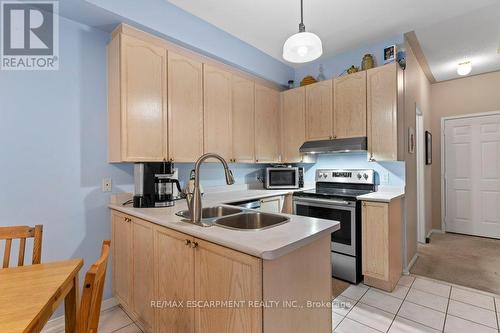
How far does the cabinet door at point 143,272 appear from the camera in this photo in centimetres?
169

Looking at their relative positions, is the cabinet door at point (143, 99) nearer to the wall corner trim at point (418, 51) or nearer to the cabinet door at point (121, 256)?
the cabinet door at point (121, 256)

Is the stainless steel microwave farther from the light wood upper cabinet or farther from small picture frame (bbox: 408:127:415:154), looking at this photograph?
the light wood upper cabinet

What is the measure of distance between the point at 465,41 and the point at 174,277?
4048mm

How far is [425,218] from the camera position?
377 cm

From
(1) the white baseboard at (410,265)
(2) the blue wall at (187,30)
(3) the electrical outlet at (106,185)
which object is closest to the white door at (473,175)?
(1) the white baseboard at (410,265)

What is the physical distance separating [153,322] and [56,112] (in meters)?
1.76

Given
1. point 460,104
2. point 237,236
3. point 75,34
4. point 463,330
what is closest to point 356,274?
point 463,330

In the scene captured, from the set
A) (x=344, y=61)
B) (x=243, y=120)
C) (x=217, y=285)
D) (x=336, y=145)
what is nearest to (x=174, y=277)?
(x=217, y=285)

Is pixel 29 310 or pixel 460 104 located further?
pixel 460 104

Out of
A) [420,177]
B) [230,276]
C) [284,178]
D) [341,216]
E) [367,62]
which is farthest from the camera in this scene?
[420,177]

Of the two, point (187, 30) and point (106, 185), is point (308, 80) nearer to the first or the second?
point (187, 30)

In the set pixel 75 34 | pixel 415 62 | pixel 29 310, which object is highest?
pixel 415 62

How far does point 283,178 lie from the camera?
3.36 m

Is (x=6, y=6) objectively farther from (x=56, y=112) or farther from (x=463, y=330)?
(x=463, y=330)
